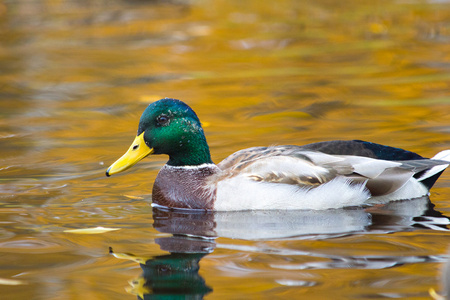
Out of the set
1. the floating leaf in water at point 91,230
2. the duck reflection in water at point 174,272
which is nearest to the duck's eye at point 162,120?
the floating leaf in water at point 91,230

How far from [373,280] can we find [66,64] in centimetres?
1047

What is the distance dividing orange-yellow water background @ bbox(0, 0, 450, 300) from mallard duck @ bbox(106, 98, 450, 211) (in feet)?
1.25

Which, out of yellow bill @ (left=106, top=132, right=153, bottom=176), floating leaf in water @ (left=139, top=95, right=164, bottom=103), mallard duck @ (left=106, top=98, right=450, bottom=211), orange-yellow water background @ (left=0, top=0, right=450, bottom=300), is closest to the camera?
orange-yellow water background @ (left=0, top=0, right=450, bottom=300)

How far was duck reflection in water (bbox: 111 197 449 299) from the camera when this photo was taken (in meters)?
5.34

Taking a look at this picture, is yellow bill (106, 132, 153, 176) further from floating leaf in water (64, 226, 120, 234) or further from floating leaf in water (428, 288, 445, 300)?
floating leaf in water (428, 288, 445, 300)

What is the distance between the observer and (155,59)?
1480cm

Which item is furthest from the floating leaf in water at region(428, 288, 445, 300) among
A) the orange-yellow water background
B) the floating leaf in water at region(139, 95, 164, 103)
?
the floating leaf in water at region(139, 95, 164, 103)

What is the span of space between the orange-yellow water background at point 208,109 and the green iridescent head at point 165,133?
513mm

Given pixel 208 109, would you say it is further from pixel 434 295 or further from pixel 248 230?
pixel 434 295

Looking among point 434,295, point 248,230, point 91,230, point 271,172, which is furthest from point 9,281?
point 434,295

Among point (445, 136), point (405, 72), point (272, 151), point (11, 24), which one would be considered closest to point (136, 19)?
point (11, 24)

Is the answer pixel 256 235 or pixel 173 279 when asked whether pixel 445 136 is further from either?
pixel 173 279

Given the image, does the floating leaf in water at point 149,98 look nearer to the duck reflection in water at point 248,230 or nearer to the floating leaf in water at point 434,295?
the duck reflection in water at point 248,230

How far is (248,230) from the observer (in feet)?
21.2
